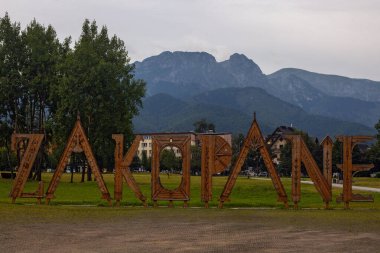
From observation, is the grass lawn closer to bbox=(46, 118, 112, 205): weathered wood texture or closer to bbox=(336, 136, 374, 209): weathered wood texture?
bbox=(336, 136, 374, 209): weathered wood texture

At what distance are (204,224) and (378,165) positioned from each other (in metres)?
111

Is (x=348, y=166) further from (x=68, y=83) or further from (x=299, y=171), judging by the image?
(x=68, y=83)

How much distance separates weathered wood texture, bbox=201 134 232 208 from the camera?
29.7m

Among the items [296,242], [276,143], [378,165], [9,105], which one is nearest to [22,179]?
[296,242]

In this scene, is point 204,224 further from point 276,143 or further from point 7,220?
point 276,143

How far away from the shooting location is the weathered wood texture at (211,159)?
29.7m

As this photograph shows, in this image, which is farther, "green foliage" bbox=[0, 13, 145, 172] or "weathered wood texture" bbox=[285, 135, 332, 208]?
"green foliage" bbox=[0, 13, 145, 172]

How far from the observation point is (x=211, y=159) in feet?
98.0

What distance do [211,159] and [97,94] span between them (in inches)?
1529

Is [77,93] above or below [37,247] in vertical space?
above

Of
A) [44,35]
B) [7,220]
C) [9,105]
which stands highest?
[44,35]

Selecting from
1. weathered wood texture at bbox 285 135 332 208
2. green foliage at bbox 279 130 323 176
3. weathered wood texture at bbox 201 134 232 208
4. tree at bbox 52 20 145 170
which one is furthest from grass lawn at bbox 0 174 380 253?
green foliage at bbox 279 130 323 176

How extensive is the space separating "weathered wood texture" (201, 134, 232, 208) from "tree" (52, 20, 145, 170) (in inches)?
1446

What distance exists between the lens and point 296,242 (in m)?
16.9
